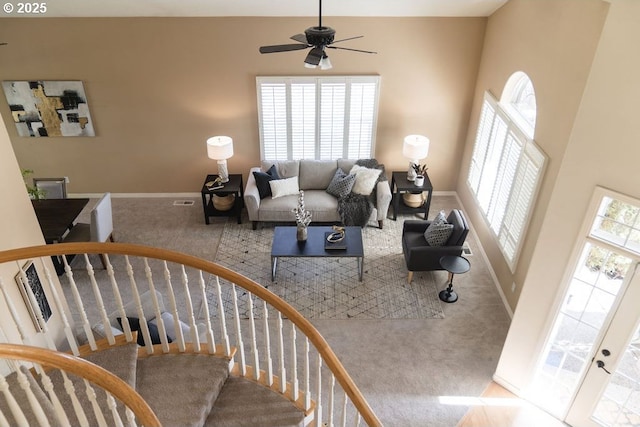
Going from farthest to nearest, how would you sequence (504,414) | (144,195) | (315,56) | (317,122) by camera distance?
(144,195), (317,122), (504,414), (315,56)

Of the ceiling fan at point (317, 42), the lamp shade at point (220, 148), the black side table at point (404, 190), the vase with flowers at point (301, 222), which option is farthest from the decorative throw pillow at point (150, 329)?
the black side table at point (404, 190)

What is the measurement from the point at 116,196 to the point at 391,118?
15.3ft

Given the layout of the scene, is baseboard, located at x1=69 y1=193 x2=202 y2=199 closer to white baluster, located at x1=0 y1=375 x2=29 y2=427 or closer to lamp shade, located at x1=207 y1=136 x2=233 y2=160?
lamp shade, located at x1=207 y1=136 x2=233 y2=160

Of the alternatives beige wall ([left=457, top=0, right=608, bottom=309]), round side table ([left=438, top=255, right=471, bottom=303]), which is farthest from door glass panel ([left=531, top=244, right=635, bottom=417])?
round side table ([left=438, top=255, right=471, bottom=303])

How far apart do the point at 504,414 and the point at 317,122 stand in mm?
4688

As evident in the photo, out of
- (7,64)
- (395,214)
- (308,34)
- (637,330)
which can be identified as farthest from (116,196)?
(637,330)

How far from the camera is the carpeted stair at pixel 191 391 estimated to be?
305 cm

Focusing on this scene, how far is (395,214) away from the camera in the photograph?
7.55m

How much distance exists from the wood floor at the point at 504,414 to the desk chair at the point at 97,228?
4.60m

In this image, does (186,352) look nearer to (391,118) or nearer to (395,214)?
(395,214)

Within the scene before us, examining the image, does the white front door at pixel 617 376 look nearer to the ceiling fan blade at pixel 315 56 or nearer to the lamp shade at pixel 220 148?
the ceiling fan blade at pixel 315 56

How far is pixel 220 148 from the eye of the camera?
7125 mm

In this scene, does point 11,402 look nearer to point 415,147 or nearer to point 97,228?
point 97,228

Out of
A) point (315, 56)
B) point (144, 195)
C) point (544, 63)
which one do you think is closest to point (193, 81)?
point (144, 195)
